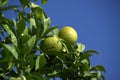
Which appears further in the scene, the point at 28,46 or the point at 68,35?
the point at 68,35

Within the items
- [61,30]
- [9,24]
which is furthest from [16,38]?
[61,30]

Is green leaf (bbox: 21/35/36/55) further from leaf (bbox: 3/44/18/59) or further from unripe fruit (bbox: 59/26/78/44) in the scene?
unripe fruit (bbox: 59/26/78/44)

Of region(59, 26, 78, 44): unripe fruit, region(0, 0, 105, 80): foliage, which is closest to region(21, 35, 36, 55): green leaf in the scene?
region(0, 0, 105, 80): foliage

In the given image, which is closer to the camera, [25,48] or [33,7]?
[25,48]

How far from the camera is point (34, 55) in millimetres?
596

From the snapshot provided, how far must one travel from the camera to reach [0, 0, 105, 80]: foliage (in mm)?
586

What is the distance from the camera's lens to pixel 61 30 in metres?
0.75

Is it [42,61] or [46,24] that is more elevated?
[46,24]

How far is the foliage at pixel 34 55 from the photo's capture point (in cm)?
59

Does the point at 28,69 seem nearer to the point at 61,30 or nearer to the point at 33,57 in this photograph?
the point at 33,57

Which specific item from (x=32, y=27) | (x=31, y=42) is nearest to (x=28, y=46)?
(x=31, y=42)

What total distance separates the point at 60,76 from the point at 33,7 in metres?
0.22

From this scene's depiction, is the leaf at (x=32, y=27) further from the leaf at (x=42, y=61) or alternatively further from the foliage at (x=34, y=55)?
the leaf at (x=42, y=61)

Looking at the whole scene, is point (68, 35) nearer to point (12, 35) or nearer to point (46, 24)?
point (46, 24)
